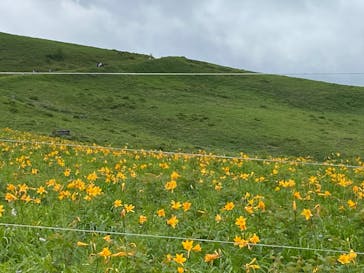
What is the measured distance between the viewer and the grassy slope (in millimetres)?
32406

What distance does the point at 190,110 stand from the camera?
142 feet

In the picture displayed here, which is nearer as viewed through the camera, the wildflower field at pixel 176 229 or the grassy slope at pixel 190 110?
the wildflower field at pixel 176 229

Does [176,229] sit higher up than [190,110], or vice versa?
[190,110]

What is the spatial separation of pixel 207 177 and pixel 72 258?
206 inches

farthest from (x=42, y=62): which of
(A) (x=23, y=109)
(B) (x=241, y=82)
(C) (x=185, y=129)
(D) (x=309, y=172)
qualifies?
(D) (x=309, y=172)

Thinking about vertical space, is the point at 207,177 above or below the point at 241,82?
below

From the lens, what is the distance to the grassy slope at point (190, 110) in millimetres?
32406

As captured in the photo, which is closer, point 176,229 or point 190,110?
point 176,229

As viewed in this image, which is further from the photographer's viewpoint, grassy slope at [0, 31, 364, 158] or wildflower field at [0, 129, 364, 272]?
grassy slope at [0, 31, 364, 158]

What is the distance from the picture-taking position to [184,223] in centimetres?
584

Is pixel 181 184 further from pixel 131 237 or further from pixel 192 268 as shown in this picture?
pixel 192 268

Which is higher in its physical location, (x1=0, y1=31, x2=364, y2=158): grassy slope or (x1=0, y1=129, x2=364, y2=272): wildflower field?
→ (x1=0, y1=31, x2=364, y2=158): grassy slope

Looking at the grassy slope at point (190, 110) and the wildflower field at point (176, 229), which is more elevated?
the grassy slope at point (190, 110)

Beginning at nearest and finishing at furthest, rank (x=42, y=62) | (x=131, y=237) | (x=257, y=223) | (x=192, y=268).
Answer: (x=192, y=268)
(x=131, y=237)
(x=257, y=223)
(x=42, y=62)
